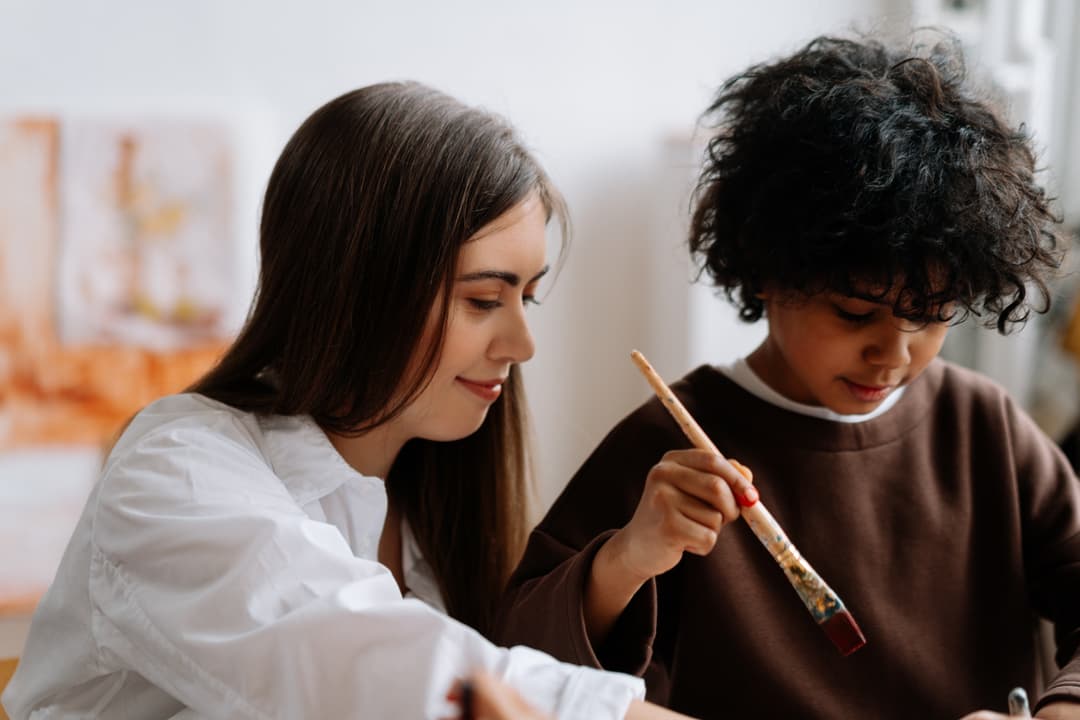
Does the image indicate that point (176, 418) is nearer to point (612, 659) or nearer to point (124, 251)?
point (612, 659)

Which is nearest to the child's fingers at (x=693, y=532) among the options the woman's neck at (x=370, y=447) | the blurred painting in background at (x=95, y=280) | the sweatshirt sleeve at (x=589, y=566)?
the sweatshirt sleeve at (x=589, y=566)

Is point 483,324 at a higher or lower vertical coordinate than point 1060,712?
higher

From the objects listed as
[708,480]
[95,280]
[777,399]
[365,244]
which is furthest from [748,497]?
[95,280]

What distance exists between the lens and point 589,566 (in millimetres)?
867

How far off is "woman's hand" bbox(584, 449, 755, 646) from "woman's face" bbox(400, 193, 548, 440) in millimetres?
184

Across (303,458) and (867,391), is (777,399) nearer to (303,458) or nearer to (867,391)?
(867,391)

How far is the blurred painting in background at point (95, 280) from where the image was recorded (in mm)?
1907

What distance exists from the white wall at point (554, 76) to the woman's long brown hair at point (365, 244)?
3.52ft

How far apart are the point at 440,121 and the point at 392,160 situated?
0.06 m

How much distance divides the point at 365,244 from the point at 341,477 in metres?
0.20

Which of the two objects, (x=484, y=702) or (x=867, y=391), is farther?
(x=867, y=391)

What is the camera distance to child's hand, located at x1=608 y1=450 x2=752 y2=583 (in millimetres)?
760

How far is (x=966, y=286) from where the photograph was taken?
34.4 inches

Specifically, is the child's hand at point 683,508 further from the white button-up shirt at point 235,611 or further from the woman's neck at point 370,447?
the woman's neck at point 370,447
